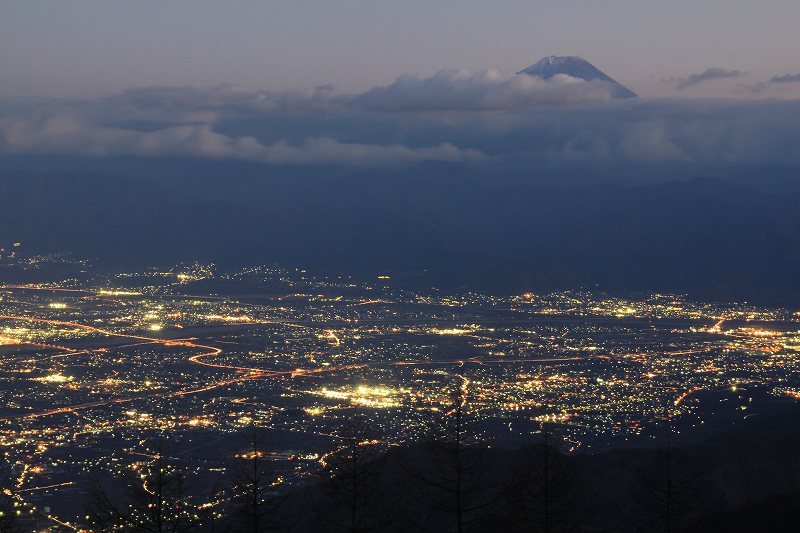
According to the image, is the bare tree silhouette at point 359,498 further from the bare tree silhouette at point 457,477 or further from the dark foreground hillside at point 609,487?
the bare tree silhouette at point 457,477

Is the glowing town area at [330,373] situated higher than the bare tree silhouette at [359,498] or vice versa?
the bare tree silhouette at [359,498]

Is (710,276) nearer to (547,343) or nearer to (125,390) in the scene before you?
(547,343)

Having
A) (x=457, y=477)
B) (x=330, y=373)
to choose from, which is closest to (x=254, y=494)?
(x=457, y=477)

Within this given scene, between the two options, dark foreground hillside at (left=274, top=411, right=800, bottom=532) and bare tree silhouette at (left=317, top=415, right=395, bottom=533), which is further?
dark foreground hillside at (left=274, top=411, right=800, bottom=532)

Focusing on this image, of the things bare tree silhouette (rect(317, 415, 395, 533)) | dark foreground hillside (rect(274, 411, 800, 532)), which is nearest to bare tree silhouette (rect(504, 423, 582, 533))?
dark foreground hillside (rect(274, 411, 800, 532))

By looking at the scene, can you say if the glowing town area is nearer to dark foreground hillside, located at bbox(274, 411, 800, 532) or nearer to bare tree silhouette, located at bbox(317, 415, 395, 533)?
dark foreground hillside, located at bbox(274, 411, 800, 532)

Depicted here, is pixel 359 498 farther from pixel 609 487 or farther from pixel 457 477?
pixel 609 487

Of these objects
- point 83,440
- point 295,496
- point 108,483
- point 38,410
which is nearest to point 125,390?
point 38,410

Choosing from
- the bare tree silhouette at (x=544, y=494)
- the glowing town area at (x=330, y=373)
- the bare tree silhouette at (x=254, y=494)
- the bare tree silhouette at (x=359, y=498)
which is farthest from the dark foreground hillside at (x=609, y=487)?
the glowing town area at (x=330, y=373)

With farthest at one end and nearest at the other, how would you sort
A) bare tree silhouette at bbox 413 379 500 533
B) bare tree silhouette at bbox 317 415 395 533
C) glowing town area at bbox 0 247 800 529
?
glowing town area at bbox 0 247 800 529
bare tree silhouette at bbox 317 415 395 533
bare tree silhouette at bbox 413 379 500 533
